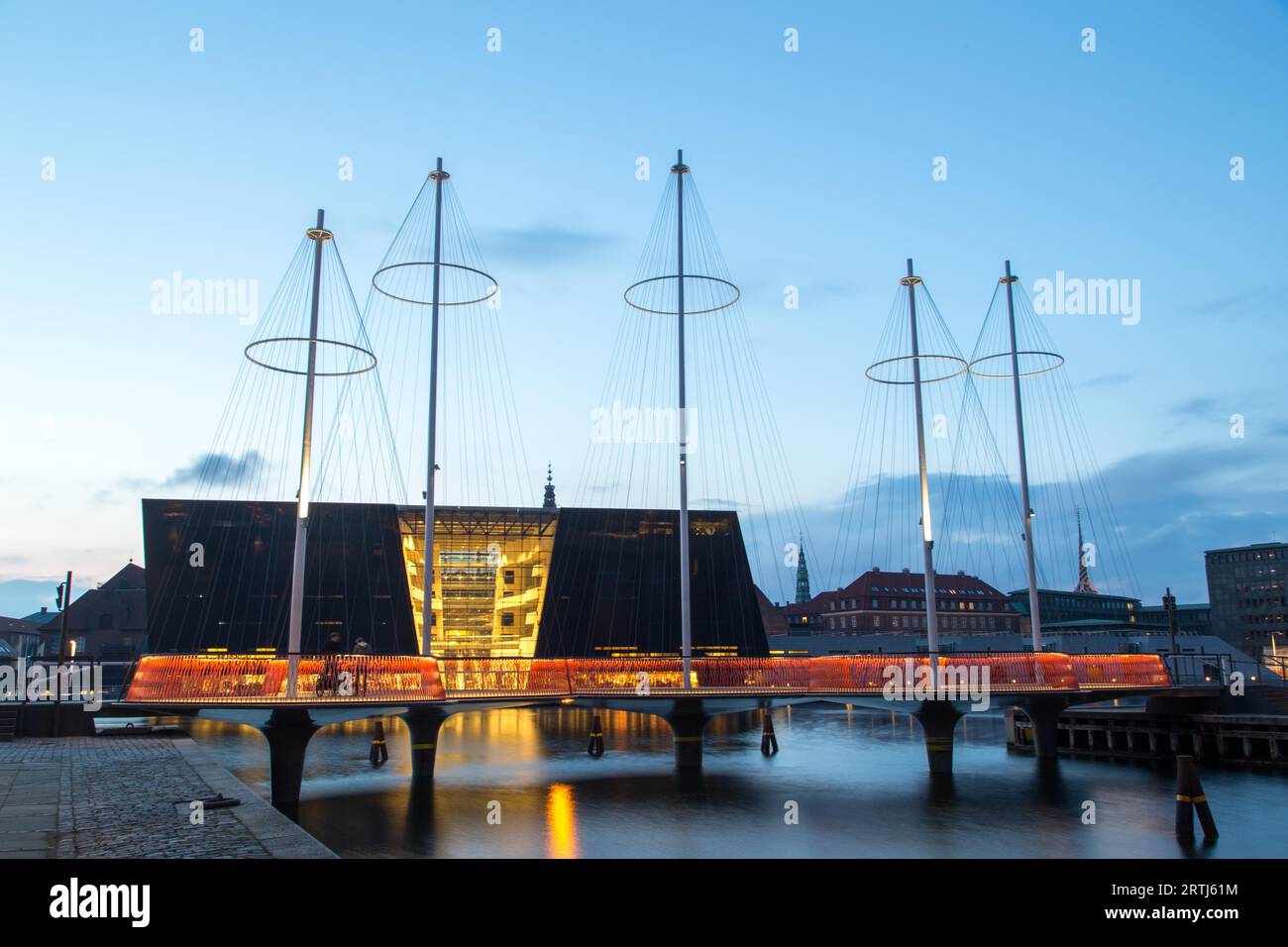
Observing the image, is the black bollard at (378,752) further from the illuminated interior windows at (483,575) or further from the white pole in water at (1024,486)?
the illuminated interior windows at (483,575)

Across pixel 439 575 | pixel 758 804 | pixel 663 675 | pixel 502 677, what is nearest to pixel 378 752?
pixel 502 677

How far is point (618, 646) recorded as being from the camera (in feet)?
222

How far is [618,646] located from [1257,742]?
41670 millimetres

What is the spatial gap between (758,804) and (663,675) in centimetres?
601

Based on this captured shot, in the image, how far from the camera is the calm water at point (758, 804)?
20.3 meters

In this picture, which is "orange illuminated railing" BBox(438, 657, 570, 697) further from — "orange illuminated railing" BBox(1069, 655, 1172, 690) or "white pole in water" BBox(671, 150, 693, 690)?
"orange illuminated railing" BBox(1069, 655, 1172, 690)

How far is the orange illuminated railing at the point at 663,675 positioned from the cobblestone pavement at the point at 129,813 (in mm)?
3234

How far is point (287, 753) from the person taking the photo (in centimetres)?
2434

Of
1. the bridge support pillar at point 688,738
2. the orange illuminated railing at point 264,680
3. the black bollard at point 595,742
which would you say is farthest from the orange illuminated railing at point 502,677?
the black bollard at point 595,742

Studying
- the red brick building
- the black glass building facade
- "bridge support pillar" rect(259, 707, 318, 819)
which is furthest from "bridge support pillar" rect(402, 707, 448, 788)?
the red brick building

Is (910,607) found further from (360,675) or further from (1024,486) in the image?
(360,675)
